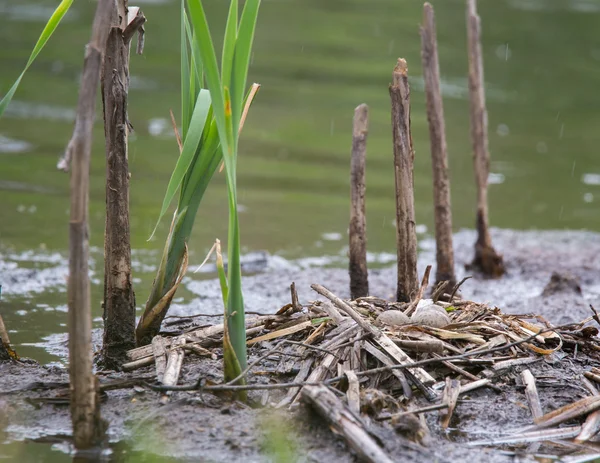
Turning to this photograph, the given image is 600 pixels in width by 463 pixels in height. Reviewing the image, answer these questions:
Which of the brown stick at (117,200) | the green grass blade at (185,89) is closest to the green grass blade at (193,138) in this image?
the green grass blade at (185,89)

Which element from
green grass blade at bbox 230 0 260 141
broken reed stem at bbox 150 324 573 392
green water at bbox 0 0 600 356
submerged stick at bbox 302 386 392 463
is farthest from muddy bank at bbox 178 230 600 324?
green grass blade at bbox 230 0 260 141

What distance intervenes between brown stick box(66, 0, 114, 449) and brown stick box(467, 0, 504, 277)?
439 cm

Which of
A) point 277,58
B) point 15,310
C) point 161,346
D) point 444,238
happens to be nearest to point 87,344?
point 161,346

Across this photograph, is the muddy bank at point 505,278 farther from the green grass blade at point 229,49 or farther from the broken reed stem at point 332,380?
the green grass blade at point 229,49

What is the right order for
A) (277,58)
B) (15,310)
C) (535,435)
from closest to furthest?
1. (535,435)
2. (15,310)
3. (277,58)

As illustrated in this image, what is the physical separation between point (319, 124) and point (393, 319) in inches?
325

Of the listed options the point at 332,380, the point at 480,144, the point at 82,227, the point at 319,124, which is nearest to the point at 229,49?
the point at 82,227

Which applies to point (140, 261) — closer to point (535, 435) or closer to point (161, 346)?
point (161, 346)

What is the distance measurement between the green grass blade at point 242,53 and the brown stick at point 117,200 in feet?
2.53

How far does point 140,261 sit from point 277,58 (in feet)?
30.3

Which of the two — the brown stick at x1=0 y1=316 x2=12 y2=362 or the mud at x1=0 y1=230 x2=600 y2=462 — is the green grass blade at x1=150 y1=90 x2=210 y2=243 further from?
the brown stick at x1=0 y1=316 x2=12 y2=362

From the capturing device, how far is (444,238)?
6.49 meters

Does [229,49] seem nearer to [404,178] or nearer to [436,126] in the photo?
[404,178]

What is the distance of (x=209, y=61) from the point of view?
3.60 m
